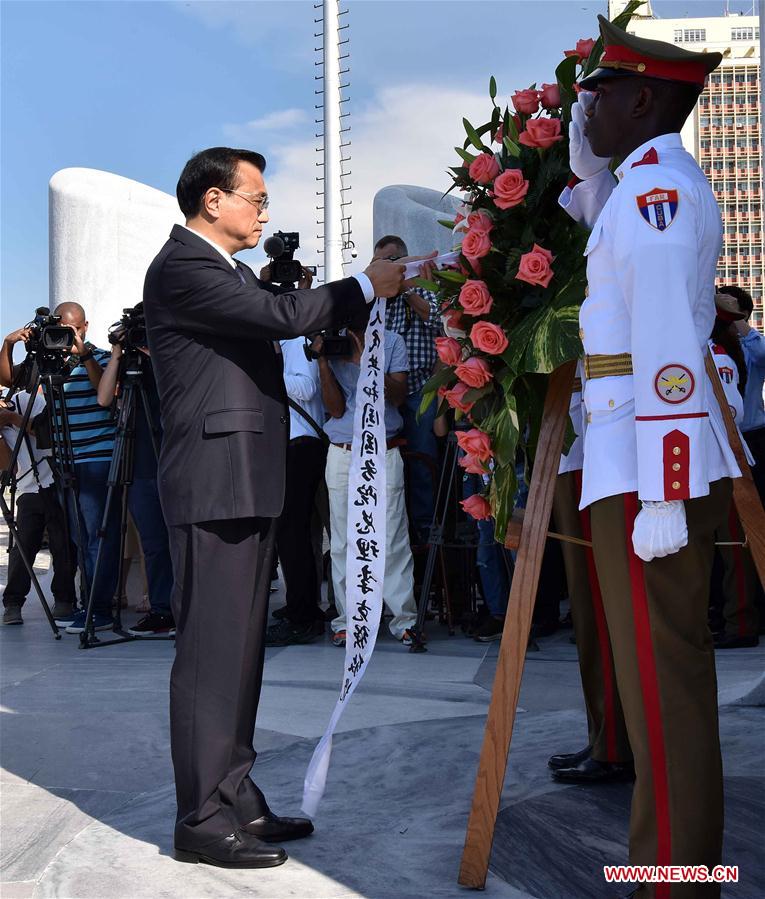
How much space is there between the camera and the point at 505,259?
2684 mm

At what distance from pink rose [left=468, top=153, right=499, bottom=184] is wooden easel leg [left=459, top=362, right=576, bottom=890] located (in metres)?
0.50

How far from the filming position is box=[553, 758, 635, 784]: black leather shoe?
3.22m

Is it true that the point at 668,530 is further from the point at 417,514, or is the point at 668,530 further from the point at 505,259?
the point at 417,514

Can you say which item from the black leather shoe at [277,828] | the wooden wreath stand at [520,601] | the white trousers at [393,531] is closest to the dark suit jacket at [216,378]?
the wooden wreath stand at [520,601]

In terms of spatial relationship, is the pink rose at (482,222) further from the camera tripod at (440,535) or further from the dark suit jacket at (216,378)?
the camera tripod at (440,535)

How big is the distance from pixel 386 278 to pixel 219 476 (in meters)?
0.74

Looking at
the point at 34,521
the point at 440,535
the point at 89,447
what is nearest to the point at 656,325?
the point at 440,535

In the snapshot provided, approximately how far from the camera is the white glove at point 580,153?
2.49 m

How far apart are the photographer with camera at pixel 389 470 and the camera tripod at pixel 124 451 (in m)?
1.02

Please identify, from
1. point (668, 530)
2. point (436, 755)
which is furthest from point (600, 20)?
point (436, 755)

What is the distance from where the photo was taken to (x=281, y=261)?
16.0 ft

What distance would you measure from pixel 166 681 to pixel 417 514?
1731 millimetres

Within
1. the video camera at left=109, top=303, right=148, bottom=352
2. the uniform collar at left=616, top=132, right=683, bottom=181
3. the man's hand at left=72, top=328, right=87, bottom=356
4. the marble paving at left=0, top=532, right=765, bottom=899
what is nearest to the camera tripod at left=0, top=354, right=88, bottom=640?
the man's hand at left=72, top=328, right=87, bottom=356

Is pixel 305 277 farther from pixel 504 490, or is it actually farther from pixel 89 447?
pixel 504 490
